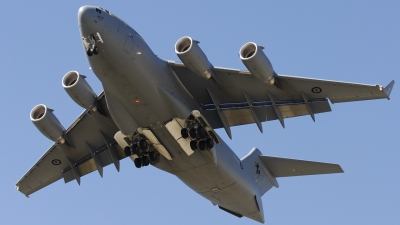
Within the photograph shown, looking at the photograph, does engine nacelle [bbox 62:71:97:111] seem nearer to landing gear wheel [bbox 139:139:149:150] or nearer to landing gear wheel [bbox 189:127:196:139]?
landing gear wheel [bbox 139:139:149:150]

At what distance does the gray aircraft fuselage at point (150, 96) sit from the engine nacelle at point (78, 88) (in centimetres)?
84

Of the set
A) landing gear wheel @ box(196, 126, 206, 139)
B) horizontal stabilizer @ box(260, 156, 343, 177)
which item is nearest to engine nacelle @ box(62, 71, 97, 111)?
landing gear wheel @ box(196, 126, 206, 139)

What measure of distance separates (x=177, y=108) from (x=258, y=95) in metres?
2.46

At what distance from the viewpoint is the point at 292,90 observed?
54.6 feet

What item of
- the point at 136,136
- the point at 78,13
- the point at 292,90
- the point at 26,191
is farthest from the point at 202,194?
the point at 78,13

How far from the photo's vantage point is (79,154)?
1958cm

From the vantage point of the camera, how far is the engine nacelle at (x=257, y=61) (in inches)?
599

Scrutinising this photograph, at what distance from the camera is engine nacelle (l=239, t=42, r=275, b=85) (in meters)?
15.2

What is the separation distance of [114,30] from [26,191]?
7679 mm

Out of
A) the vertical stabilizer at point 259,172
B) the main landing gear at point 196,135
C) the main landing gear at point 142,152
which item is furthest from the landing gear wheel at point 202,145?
the vertical stabilizer at point 259,172

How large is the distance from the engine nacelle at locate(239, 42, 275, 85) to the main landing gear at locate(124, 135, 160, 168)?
353 centimetres

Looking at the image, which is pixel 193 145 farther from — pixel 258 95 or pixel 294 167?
pixel 294 167

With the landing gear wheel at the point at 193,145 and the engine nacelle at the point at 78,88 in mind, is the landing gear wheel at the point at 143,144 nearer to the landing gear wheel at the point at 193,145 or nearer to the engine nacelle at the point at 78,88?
the landing gear wheel at the point at 193,145

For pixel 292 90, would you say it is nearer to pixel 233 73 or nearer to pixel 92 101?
pixel 233 73
